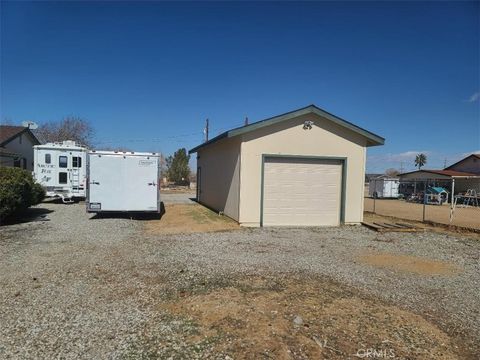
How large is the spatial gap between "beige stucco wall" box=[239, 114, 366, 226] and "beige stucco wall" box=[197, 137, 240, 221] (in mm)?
425

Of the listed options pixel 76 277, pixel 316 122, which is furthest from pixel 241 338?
pixel 316 122

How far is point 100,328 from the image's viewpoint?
161 inches

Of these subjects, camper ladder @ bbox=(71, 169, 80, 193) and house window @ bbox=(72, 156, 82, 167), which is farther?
camper ladder @ bbox=(71, 169, 80, 193)

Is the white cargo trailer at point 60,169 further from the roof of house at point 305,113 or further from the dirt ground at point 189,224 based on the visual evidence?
the roof of house at point 305,113

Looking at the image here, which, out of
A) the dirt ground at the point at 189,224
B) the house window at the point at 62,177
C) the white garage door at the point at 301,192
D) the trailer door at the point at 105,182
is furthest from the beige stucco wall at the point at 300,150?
the house window at the point at 62,177

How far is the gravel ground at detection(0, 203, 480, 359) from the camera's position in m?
3.92

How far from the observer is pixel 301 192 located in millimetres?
12867

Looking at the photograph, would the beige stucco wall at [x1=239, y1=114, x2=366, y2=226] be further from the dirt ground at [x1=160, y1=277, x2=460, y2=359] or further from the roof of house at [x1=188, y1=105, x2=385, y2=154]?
the dirt ground at [x1=160, y1=277, x2=460, y2=359]

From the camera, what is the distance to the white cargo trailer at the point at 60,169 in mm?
18391

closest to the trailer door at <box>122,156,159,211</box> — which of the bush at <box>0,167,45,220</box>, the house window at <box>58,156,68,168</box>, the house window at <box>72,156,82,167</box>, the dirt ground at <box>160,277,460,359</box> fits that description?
the bush at <box>0,167,45,220</box>

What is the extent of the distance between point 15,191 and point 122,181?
335 cm

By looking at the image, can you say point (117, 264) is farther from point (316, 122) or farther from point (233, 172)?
point (316, 122)

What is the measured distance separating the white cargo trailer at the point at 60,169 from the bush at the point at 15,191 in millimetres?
5195

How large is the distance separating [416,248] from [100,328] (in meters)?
8.27
